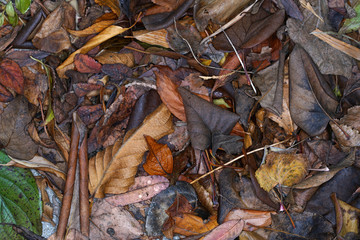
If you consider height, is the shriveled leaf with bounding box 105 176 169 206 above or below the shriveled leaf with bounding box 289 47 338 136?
below

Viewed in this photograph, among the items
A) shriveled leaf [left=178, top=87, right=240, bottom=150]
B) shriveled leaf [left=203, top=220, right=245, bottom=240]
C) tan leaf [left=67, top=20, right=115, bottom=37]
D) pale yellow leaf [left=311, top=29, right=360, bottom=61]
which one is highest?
tan leaf [left=67, top=20, right=115, bottom=37]

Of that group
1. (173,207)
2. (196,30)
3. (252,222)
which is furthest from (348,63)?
(173,207)

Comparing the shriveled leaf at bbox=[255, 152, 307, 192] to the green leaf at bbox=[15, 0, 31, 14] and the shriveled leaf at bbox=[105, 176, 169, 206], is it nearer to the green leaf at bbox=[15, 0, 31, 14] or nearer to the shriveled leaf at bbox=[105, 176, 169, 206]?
the shriveled leaf at bbox=[105, 176, 169, 206]

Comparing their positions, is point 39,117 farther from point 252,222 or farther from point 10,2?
point 252,222

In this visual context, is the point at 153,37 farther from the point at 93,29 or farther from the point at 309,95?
the point at 309,95

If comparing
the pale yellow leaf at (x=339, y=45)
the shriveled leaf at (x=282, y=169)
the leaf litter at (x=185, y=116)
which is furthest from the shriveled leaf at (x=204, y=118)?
the pale yellow leaf at (x=339, y=45)

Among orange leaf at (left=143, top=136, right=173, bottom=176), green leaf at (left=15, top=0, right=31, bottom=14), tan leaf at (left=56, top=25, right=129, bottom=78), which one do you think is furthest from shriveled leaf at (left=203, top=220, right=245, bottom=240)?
green leaf at (left=15, top=0, right=31, bottom=14)

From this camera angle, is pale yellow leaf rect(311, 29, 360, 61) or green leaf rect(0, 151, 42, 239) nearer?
pale yellow leaf rect(311, 29, 360, 61)
